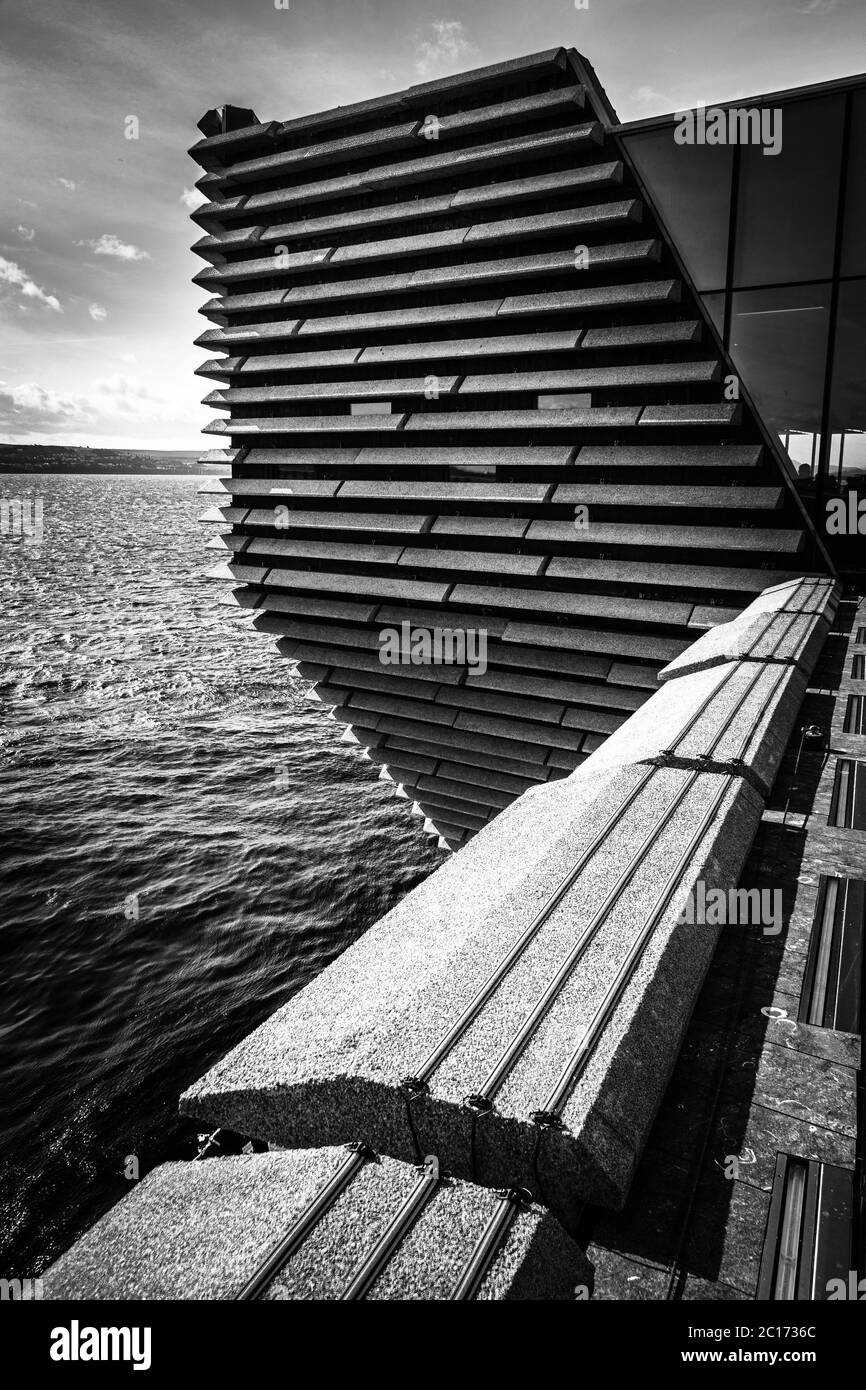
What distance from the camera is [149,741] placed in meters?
34.2

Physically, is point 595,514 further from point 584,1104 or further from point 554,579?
point 584,1104

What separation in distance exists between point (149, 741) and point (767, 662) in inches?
1200

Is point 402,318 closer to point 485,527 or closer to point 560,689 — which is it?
point 485,527

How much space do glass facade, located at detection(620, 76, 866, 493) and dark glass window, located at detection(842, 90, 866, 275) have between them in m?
0.01

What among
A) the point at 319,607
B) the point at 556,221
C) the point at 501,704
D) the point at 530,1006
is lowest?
the point at 530,1006

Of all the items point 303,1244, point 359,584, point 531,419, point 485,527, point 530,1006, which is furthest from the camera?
point 359,584

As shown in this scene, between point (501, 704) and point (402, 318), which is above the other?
point (402, 318)

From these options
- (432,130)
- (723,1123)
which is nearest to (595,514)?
(432,130)

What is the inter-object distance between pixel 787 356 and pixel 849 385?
90cm

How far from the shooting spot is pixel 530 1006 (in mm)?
3424

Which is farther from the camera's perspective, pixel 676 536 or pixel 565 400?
pixel 565 400

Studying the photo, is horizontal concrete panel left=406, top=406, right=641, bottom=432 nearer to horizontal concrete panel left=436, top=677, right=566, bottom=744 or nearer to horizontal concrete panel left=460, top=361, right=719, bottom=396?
horizontal concrete panel left=460, top=361, right=719, bottom=396

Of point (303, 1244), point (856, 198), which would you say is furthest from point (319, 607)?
point (303, 1244)

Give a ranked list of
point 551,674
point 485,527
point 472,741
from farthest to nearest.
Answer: point 472,741 < point 551,674 < point 485,527
